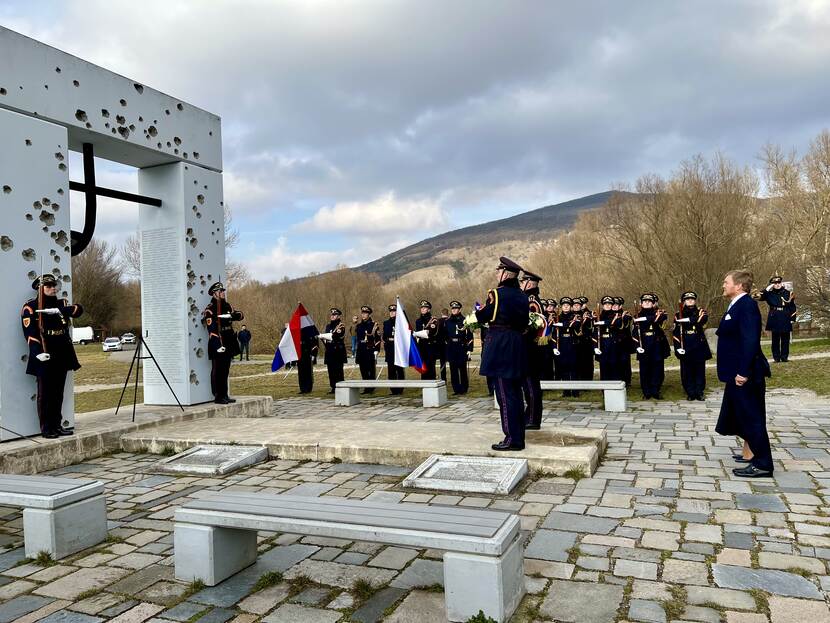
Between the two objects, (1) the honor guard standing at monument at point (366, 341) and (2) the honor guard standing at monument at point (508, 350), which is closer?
(2) the honor guard standing at monument at point (508, 350)

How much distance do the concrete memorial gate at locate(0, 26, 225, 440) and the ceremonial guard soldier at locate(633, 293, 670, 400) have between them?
7290mm

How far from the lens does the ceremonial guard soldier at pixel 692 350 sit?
10.7 meters

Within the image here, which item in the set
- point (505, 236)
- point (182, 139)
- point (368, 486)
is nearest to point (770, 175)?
point (182, 139)

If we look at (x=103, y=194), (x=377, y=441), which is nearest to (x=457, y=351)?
(x=377, y=441)

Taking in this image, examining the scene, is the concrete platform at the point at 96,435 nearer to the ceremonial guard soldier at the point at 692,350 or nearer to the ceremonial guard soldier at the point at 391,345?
the ceremonial guard soldier at the point at 391,345

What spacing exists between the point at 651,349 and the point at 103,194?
9069 millimetres

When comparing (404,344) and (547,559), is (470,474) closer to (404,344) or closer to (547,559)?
(547,559)

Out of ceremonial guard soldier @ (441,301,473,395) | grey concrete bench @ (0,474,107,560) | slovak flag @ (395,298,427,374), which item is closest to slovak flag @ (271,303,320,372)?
slovak flag @ (395,298,427,374)

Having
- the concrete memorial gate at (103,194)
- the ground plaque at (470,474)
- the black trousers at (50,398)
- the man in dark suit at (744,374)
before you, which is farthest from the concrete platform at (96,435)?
the man in dark suit at (744,374)

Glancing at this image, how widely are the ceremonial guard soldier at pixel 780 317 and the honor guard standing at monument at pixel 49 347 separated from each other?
14181 millimetres

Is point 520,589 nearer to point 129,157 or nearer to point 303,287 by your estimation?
point 129,157

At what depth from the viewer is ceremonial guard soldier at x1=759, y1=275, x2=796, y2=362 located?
14.7m

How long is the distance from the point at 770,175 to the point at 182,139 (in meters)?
32.1

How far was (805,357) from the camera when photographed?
15773mm
